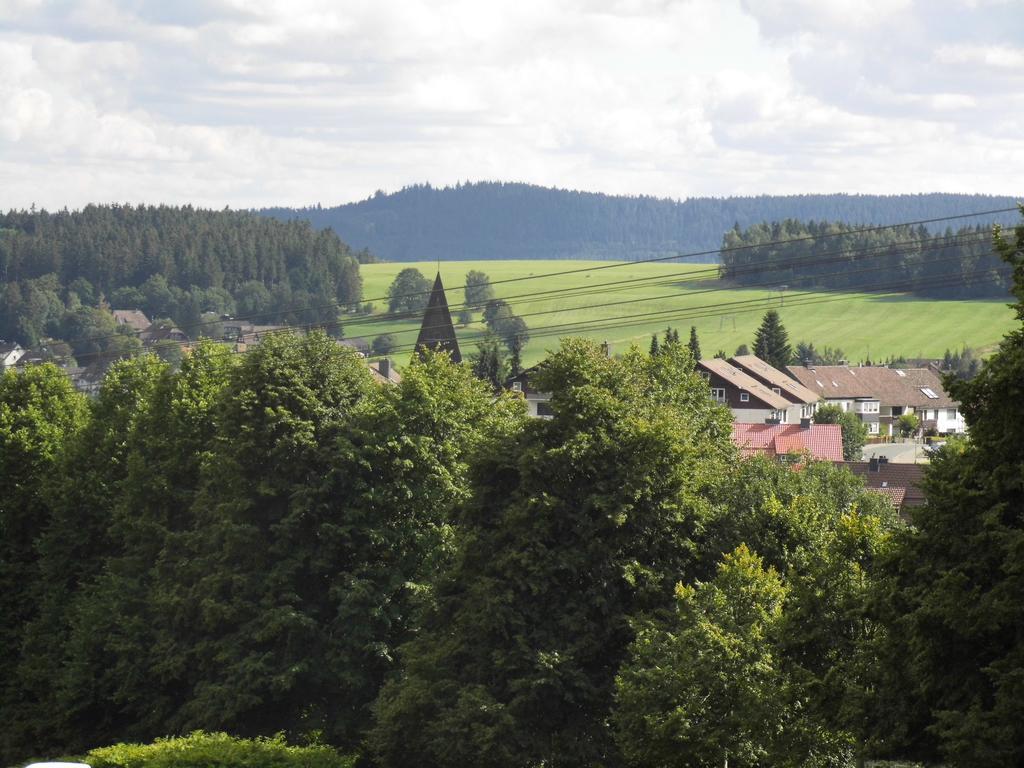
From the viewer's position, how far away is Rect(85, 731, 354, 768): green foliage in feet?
108

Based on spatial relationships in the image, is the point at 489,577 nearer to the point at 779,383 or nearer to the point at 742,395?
the point at 742,395

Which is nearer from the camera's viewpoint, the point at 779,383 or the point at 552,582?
the point at 552,582

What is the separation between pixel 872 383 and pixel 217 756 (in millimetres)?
141141

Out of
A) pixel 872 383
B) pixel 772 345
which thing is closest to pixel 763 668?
pixel 772 345

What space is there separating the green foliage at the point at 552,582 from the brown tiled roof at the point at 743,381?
98.4 meters

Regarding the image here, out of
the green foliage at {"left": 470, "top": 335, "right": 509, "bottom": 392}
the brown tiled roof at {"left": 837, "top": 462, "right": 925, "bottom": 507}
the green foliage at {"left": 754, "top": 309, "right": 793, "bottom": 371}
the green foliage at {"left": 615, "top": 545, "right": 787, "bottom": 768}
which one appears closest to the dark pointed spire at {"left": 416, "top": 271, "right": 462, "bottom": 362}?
the green foliage at {"left": 470, "top": 335, "right": 509, "bottom": 392}

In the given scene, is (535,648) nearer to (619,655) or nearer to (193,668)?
(619,655)

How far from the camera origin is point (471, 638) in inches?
1411

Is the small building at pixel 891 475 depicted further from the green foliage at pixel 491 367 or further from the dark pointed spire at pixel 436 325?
the green foliage at pixel 491 367

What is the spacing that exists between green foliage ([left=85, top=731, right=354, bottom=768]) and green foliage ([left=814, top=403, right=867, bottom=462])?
79387 millimetres

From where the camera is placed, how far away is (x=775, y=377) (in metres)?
146

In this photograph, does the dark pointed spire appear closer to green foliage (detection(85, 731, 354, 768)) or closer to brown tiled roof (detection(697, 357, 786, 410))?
brown tiled roof (detection(697, 357, 786, 410))

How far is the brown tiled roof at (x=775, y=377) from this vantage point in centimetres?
14388

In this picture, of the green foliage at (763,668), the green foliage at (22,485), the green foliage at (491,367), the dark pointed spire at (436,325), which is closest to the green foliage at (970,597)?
the green foliage at (763,668)
